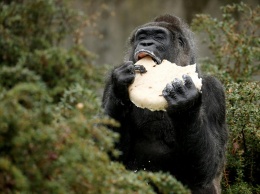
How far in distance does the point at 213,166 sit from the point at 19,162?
7.63 ft

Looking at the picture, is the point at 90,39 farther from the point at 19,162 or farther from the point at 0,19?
the point at 19,162

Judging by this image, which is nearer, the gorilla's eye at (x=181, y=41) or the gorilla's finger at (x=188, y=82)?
the gorilla's finger at (x=188, y=82)

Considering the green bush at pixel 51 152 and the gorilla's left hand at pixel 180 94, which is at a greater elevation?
the gorilla's left hand at pixel 180 94

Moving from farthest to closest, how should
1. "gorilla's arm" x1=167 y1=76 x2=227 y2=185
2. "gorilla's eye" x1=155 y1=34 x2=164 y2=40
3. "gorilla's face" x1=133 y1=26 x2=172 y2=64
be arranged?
"gorilla's eye" x1=155 y1=34 x2=164 y2=40 < "gorilla's face" x1=133 y1=26 x2=172 y2=64 < "gorilla's arm" x1=167 y1=76 x2=227 y2=185

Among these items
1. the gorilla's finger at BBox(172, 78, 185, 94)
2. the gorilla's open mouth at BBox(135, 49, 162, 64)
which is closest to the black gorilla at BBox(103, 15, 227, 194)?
the gorilla's open mouth at BBox(135, 49, 162, 64)

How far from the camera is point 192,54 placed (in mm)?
5195

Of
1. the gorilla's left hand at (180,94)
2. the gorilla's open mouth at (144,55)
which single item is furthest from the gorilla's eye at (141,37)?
the gorilla's left hand at (180,94)

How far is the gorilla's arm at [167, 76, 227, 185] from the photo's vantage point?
429 cm

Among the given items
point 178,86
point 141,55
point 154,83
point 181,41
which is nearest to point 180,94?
point 178,86

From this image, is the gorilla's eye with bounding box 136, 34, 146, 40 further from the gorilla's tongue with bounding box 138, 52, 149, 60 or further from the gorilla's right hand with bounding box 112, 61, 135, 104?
the gorilla's right hand with bounding box 112, 61, 135, 104

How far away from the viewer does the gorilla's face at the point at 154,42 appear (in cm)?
467

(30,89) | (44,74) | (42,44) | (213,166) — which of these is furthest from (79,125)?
(42,44)

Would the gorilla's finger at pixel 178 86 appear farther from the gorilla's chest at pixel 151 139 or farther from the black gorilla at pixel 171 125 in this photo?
the gorilla's chest at pixel 151 139

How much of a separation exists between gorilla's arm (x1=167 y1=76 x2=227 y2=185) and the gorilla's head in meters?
0.30
